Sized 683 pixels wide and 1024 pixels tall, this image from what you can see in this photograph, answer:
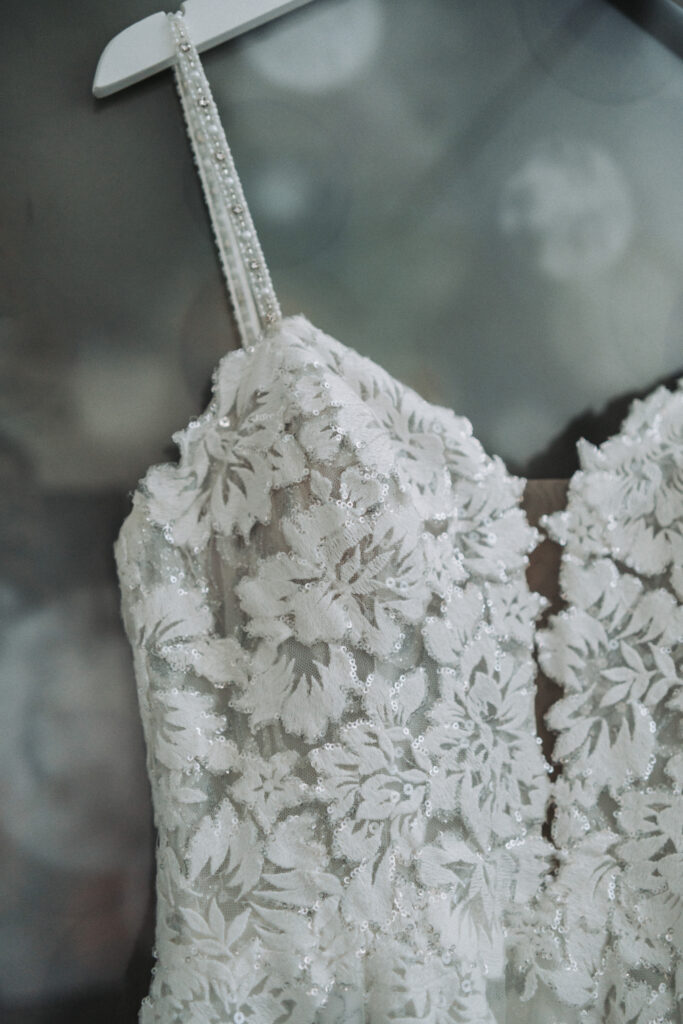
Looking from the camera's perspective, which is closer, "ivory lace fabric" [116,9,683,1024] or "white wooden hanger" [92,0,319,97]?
"ivory lace fabric" [116,9,683,1024]

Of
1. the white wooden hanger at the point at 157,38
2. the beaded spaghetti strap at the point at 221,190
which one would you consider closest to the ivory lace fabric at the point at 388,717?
the beaded spaghetti strap at the point at 221,190

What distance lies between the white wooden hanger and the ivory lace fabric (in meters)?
0.21

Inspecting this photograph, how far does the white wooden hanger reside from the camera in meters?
0.62

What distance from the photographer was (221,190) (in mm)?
630

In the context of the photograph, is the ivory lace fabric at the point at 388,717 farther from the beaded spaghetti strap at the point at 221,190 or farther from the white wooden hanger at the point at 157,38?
the white wooden hanger at the point at 157,38

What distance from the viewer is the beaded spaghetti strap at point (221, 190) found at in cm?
62

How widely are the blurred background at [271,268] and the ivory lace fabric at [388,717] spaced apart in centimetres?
7

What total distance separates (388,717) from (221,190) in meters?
0.42

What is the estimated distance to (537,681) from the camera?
591mm

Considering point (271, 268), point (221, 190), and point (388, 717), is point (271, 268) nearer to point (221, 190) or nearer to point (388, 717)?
point (221, 190)

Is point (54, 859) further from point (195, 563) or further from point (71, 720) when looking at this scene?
point (195, 563)

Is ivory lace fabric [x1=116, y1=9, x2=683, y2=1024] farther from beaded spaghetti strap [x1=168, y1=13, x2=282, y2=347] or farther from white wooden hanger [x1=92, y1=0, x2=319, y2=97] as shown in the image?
white wooden hanger [x1=92, y1=0, x2=319, y2=97]

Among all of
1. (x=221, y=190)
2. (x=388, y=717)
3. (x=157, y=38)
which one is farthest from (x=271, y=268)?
(x=388, y=717)

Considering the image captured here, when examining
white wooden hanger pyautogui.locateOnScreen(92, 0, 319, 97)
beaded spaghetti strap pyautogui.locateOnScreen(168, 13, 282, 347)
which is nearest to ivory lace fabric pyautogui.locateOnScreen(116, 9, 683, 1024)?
beaded spaghetti strap pyautogui.locateOnScreen(168, 13, 282, 347)
